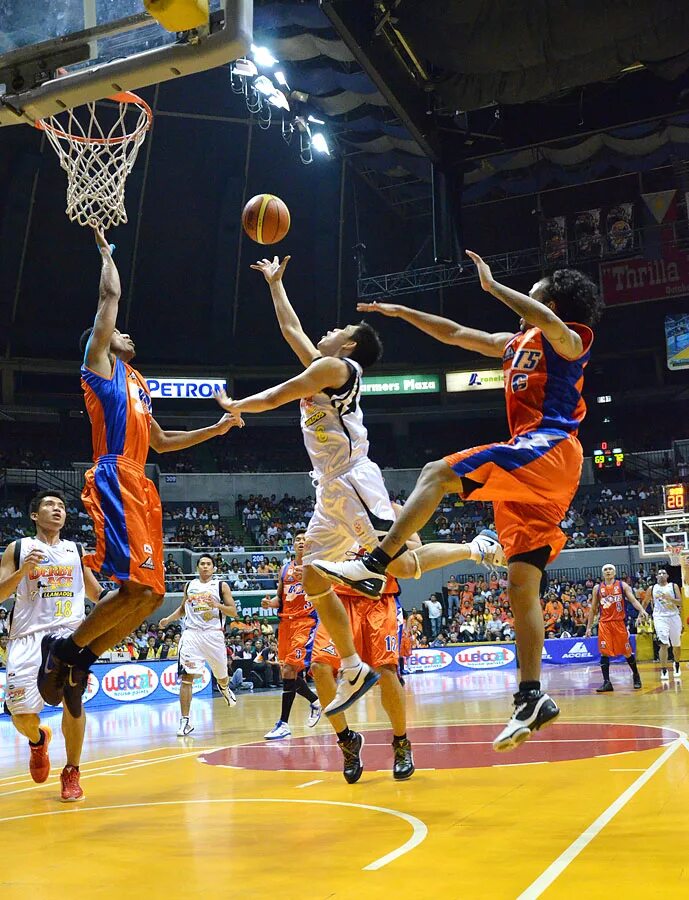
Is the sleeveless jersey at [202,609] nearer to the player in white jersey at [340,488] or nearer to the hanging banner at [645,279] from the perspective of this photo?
the player in white jersey at [340,488]

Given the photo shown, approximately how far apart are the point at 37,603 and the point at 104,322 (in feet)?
7.98

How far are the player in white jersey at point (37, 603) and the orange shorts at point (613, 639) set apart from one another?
32.5 ft

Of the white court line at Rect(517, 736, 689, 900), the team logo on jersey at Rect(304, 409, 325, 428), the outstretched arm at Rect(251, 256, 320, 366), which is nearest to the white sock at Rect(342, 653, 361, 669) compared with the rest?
the team logo on jersey at Rect(304, 409, 325, 428)

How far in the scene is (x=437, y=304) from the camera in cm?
3662

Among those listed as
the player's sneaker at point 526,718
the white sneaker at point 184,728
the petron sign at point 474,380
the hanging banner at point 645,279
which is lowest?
the white sneaker at point 184,728

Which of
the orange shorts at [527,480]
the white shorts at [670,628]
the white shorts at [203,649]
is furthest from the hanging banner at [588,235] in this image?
the orange shorts at [527,480]

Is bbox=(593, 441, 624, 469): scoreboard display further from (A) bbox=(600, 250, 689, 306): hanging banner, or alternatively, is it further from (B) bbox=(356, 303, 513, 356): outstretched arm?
(B) bbox=(356, 303, 513, 356): outstretched arm

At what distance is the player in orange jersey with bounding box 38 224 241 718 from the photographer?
5.61 metres

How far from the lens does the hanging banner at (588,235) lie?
2641cm

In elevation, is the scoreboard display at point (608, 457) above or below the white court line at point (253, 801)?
above

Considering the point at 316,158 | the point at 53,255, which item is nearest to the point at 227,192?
the point at 316,158

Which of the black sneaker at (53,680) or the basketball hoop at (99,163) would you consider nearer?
the black sneaker at (53,680)

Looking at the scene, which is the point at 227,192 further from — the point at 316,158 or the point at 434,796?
the point at 434,796

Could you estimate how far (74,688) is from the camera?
589 cm
